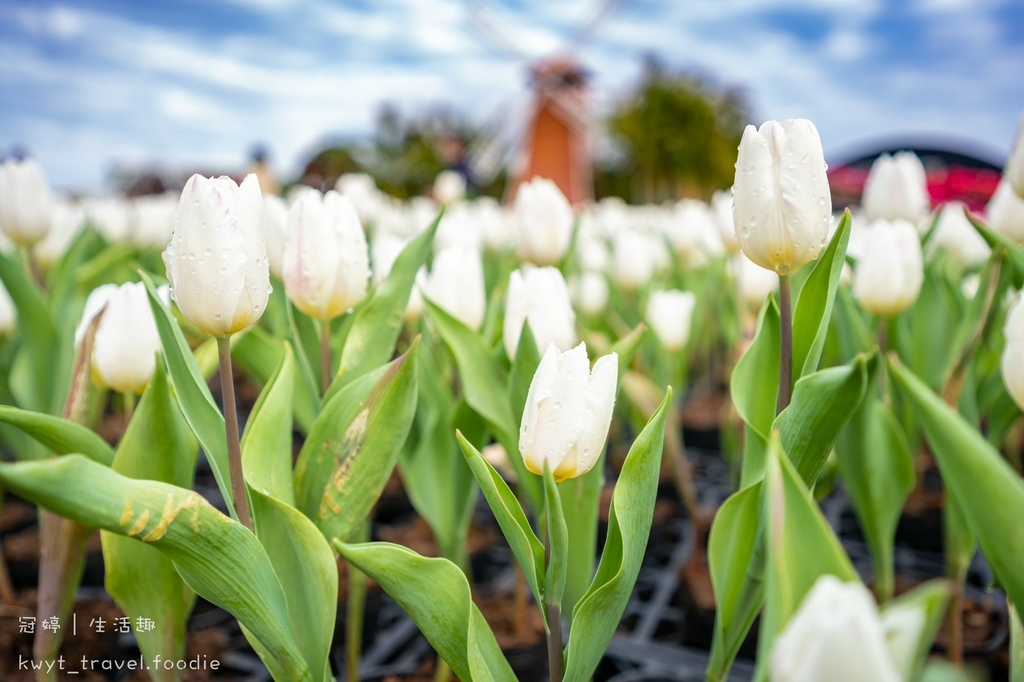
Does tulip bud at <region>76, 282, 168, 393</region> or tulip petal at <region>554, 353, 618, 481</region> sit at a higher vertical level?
tulip bud at <region>76, 282, 168, 393</region>

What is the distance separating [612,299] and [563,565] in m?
1.52

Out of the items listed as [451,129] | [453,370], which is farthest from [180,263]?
[451,129]

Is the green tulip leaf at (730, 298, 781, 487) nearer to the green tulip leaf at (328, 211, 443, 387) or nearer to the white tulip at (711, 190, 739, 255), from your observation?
the green tulip leaf at (328, 211, 443, 387)

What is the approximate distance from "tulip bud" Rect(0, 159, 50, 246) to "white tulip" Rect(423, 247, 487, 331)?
32.3 inches

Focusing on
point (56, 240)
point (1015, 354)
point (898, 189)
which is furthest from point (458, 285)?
point (56, 240)

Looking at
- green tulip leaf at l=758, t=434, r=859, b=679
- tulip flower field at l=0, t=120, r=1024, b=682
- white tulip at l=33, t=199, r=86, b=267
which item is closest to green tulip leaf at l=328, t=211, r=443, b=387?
tulip flower field at l=0, t=120, r=1024, b=682

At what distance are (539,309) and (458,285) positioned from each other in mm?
214

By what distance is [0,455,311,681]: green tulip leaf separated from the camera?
523mm

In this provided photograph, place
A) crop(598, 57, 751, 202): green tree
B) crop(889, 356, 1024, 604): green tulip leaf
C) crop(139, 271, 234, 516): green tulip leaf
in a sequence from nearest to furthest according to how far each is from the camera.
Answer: crop(889, 356, 1024, 604): green tulip leaf, crop(139, 271, 234, 516): green tulip leaf, crop(598, 57, 751, 202): green tree

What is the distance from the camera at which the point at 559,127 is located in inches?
459

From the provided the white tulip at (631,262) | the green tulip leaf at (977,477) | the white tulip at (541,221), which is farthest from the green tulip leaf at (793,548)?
the white tulip at (631,262)

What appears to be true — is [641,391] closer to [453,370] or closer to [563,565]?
[453,370]

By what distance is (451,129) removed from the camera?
860 inches

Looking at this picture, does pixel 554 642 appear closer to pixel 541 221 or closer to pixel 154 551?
pixel 154 551
